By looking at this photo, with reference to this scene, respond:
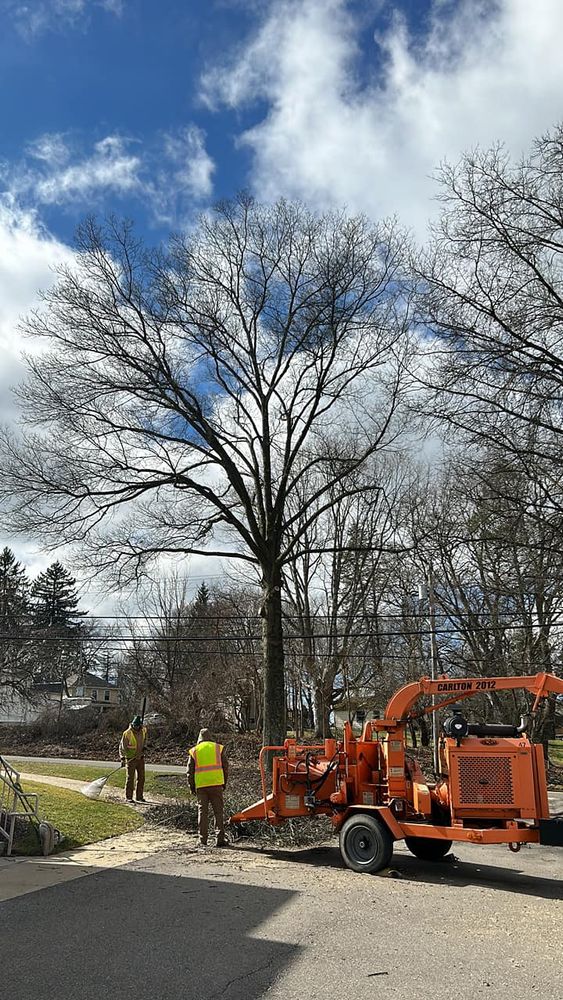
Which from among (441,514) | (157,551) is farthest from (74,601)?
(157,551)

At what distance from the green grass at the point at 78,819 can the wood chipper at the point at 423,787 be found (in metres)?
2.46

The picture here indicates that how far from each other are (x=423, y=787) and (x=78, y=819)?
6.66 meters

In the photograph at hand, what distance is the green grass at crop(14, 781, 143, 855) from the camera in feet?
38.2

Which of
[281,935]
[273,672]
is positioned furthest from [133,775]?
[281,935]

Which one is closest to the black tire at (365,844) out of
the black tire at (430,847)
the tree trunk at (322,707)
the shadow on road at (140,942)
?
the black tire at (430,847)

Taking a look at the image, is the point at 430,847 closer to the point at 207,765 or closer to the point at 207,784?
the point at 207,784

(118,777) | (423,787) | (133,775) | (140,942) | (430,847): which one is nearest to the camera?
(140,942)

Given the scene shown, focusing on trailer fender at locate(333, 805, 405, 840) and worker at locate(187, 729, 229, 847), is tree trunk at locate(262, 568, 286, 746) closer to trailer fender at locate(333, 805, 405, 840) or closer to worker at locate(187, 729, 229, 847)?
worker at locate(187, 729, 229, 847)

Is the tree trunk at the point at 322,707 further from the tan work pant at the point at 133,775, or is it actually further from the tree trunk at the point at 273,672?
the tan work pant at the point at 133,775

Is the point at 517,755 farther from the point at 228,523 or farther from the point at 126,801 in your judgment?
the point at 228,523

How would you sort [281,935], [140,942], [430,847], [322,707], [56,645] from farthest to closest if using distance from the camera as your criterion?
[56,645]
[322,707]
[430,847]
[281,935]
[140,942]

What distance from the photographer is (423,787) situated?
36.3ft

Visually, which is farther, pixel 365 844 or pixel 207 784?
pixel 207 784

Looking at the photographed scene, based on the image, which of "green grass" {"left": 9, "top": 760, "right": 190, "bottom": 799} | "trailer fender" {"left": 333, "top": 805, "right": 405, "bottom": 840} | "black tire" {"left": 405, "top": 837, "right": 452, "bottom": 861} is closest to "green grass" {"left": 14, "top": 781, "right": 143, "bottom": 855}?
"green grass" {"left": 9, "top": 760, "right": 190, "bottom": 799}
